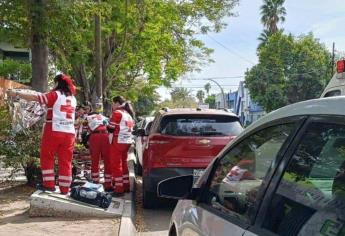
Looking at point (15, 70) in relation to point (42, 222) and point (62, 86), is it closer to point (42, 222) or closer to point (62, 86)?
point (62, 86)

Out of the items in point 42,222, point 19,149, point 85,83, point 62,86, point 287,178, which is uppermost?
point 85,83

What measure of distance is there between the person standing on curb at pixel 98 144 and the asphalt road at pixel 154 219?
2.83ft

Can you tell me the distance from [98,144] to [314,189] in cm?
737

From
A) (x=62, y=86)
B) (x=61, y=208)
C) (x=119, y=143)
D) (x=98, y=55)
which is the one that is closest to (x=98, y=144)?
(x=119, y=143)

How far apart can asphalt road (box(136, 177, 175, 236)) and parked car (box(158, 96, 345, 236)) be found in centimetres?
438

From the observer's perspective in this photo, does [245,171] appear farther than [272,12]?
No

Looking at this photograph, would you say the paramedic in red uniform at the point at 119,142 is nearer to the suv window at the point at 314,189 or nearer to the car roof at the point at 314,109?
the car roof at the point at 314,109

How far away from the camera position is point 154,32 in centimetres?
1897

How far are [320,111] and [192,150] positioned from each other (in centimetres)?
620

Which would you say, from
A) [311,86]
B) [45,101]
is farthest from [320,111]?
[311,86]

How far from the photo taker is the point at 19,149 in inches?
354

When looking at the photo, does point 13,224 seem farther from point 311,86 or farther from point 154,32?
point 311,86

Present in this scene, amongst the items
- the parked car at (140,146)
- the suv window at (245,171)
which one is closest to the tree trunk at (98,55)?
the parked car at (140,146)

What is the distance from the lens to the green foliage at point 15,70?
22922mm
